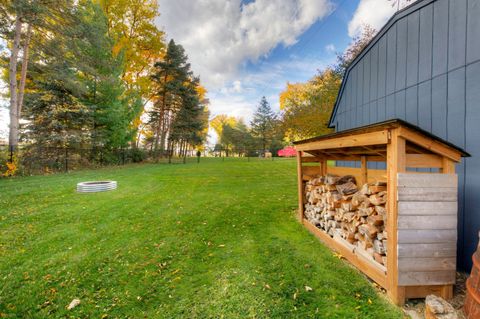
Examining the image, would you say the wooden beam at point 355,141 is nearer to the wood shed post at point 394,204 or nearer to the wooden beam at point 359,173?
the wood shed post at point 394,204

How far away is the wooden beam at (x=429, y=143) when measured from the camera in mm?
1577

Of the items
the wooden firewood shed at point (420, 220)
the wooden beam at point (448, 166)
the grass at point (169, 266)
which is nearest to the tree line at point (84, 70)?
the grass at point (169, 266)

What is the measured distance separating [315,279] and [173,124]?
50.4ft

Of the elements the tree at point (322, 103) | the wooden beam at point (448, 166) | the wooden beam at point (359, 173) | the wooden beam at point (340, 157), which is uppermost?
the tree at point (322, 103)

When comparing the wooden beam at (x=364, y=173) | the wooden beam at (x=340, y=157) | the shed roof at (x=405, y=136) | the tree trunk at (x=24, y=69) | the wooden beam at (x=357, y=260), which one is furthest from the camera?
the tree trunk at (x=24, y=69)

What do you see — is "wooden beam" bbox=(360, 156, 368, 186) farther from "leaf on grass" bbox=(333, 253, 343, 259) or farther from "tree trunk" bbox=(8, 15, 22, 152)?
"tree trunk" bbox=(8, 15, 22, 152)

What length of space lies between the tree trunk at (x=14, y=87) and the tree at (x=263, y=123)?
72.6 feet

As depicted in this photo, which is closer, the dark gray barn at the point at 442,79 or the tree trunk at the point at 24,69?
the dark gray barn at the point at 442,79

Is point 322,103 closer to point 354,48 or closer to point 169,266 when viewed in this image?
point 354,48

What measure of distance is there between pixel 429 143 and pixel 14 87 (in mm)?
12226

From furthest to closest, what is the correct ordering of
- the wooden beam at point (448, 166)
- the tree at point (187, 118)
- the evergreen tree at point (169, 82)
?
the tree at point (187, 118), the evergreen tree at point (169, 82), the wooden beam at point (448, 166)

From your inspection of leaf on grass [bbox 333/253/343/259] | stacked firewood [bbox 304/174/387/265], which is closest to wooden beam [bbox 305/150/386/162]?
stacked firewood [bbox 304/174/387/265]

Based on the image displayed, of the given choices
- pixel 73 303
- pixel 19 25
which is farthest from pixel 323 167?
pixel 19 25

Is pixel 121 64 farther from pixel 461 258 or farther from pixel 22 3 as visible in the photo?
pixel 461 258
